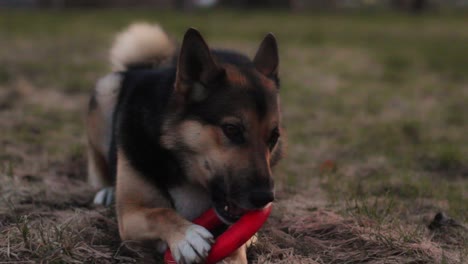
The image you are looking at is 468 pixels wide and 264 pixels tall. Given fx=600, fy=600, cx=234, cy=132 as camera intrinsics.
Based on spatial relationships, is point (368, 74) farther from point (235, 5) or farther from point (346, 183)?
point (235, 5)

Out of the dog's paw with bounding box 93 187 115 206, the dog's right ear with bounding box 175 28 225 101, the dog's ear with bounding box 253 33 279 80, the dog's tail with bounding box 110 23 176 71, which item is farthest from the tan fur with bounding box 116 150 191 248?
the dog's tail with bounding box 110 23 176 71

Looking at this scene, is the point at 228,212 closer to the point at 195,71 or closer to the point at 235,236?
the point at 235,236

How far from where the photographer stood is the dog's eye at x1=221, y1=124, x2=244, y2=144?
326cm

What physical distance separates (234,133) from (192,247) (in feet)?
2.13

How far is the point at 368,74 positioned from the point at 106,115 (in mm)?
7561

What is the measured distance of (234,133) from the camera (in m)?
3.27

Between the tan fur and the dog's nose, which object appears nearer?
the dog's nose

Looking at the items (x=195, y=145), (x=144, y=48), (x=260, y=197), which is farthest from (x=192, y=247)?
(x=144, y=48)

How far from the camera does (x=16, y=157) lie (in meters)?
5.68

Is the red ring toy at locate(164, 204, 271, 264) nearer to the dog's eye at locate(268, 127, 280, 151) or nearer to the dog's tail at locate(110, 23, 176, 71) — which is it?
the dog's eye at locate(268, 127, 280, 151)

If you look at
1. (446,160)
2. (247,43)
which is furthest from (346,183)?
(247,43)

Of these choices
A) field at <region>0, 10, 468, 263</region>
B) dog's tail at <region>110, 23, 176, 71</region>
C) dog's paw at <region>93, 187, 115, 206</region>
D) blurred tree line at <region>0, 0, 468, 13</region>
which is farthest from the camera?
blurred tree line at <region>0, 0, 468, 13</region>

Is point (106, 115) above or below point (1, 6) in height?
above

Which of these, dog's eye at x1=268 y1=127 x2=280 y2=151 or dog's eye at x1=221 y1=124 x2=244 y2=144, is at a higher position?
dog's eye at x1=221 y1=124 x2=244 y2=144
